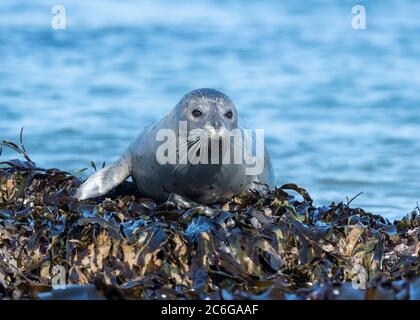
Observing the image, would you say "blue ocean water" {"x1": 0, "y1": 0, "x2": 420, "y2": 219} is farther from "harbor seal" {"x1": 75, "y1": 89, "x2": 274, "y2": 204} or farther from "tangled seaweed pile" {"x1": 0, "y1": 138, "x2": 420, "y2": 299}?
"tangled seaweed pile" {"x1": 0, "y1": 138, "x2": 420, "y2": 299}

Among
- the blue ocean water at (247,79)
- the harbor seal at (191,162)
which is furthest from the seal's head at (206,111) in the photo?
the blue ocean water at (247,79)

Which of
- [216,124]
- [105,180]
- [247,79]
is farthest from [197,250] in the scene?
[247,79]

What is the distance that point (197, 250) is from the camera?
18.1 feet

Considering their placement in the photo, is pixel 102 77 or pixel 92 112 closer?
pixel 92 112

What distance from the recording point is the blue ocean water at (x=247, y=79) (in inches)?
498

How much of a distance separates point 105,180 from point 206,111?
94cm

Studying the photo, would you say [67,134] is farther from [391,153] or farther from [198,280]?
[198,280]

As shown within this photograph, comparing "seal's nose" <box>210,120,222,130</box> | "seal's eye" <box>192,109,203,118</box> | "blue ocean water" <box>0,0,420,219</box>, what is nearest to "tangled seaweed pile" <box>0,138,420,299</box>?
"seal's nose" <box>210,120,222,130</box>

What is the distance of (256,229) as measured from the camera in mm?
5742

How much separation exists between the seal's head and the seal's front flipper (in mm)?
640

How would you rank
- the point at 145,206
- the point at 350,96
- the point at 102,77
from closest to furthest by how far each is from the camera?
1. the point at 145,206
2. the point at 350,96
3. the point at 102,77

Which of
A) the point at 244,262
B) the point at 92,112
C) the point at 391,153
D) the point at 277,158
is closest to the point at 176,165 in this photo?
the point at 244,262

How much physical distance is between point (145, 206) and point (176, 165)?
14.1 inches

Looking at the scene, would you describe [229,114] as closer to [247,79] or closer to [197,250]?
[197,250]
